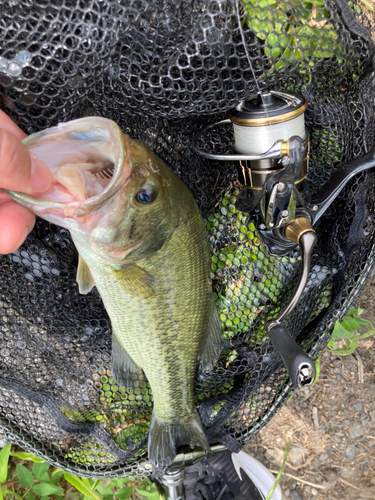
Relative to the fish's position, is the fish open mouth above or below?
above

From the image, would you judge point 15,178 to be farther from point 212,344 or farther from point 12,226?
point 212,344

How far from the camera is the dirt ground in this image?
3227 millimetres

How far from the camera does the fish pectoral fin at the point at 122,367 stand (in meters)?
1.99

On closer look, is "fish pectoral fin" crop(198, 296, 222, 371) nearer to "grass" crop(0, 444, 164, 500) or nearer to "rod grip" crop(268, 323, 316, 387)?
"rod grip" crop(268, 323, 316, 387)

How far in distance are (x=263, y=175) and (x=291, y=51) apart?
1.62 feet

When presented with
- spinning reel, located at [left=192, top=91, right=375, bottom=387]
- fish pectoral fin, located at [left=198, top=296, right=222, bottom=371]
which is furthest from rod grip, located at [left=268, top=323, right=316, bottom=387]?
fish pectoral fin, located at [left=198, top=296, right=222, bottom=371]

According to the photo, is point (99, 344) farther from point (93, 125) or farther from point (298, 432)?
point (298, 432)

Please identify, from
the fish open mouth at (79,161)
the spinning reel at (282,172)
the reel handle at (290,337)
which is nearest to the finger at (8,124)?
the fish open mouth at (79,161)

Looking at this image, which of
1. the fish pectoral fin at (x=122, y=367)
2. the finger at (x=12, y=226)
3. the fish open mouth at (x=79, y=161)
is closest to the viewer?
the fish open mouth at (x=79, y=161)

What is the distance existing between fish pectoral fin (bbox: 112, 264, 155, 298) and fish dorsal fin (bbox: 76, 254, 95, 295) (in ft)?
0.61

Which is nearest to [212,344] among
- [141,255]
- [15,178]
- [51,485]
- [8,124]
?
[141,255]

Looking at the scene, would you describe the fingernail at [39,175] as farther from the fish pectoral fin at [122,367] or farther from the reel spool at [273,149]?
the fish pectoral fin at [122,367]

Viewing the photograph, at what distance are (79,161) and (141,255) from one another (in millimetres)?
441

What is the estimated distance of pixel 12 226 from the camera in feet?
5.34
